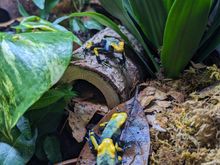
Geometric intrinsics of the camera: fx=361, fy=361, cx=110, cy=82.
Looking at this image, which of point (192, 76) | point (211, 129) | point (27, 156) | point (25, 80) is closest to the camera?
point (25, 80)

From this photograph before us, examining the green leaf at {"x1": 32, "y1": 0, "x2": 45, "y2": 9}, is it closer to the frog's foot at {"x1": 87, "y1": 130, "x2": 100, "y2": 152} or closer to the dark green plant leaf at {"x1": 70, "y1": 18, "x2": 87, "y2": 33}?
the dark green plant leaf at {"x1": 70, "y1": 18, "x2": 87, "y2": 33}

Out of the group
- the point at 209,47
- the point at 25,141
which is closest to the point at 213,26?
the point at 209,47

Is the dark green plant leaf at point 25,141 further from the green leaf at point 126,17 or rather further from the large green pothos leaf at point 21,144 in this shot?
the green leaf at point 126,17

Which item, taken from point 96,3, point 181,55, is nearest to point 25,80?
point 181,55

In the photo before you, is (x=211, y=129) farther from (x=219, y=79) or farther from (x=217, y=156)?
(x=219, y=79)

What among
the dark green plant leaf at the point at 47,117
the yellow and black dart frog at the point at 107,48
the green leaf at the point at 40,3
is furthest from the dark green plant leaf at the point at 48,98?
the green leaf at the point at 40,3

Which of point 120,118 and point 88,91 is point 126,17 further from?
point 120,118
